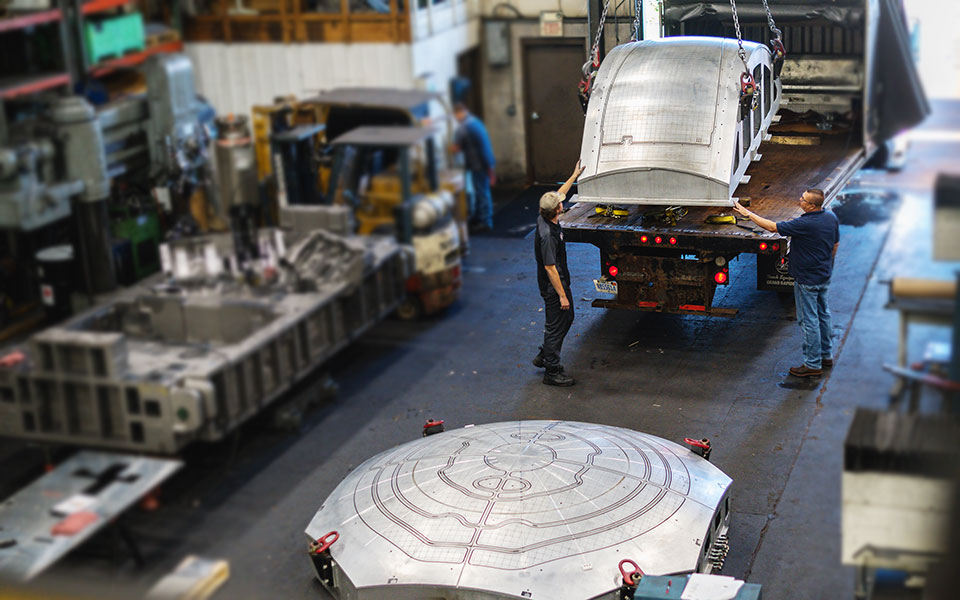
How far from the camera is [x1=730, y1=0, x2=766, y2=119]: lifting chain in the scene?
5598mm

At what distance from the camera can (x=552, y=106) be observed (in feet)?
17.1

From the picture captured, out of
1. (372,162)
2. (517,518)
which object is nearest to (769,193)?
(517,518)

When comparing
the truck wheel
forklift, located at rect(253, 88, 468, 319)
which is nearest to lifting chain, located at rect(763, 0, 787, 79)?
forklift, located at rect(253, 88, 468, 319)

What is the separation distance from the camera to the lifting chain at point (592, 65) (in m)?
5.02

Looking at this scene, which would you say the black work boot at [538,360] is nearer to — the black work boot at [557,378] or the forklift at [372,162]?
the black work boot at [557,378]

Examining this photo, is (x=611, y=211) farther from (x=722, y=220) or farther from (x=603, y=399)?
(x=603, y=399)

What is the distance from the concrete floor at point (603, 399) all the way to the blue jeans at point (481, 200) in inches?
4.4

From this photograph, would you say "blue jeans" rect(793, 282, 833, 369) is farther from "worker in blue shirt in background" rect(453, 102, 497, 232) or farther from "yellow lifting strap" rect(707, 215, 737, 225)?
"worker in blue shirt in background" rect(453, 102, 497, 232)

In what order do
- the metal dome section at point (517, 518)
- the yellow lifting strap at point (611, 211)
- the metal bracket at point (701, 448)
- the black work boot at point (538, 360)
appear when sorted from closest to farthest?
1. the metal dome section at point (517, 518)
2. the metal bracket at point (701, 448)
3. the yellow lifting strap at point (611, 211)
4. the black work boot at point (538, 360)

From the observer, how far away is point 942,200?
3014 millimetres

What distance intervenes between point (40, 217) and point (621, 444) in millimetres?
3051

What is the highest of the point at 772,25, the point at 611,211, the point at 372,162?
the point at 772,25

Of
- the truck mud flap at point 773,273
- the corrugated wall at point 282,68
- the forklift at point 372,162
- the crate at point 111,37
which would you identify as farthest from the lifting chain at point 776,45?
the crate at point 111,37

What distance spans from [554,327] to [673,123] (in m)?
1.32
